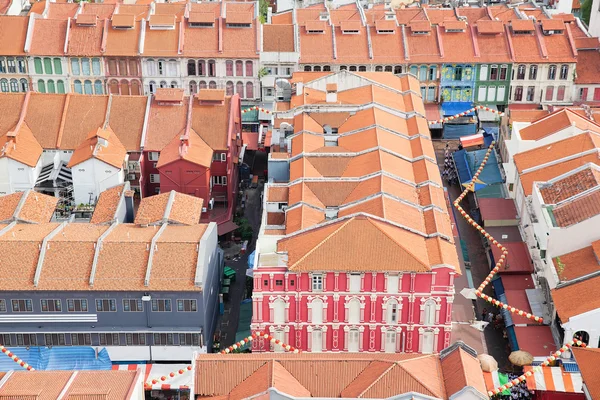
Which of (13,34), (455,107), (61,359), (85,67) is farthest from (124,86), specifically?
(61,359)

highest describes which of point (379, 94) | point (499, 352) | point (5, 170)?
point (379, 94)

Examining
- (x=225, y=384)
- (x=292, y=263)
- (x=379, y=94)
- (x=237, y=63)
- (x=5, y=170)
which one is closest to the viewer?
(x=225, y=384)

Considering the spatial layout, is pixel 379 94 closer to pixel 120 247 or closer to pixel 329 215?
pixel 329 215

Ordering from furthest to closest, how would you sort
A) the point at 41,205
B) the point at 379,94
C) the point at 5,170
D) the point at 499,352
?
the point at 379,94 → the point at 5,170 → the point at 41,205 → the point at 499,352

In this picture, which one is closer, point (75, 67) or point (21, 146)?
point (21, 146)

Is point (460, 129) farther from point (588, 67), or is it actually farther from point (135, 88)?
point (135, 88)

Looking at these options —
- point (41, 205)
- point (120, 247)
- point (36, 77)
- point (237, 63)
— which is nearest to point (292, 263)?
point (120, 247)

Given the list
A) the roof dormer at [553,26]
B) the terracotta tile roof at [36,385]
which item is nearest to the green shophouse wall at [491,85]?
the roof dormer at [553,26]
